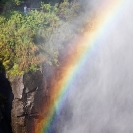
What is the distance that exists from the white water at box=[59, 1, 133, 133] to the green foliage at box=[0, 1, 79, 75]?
7.56ft

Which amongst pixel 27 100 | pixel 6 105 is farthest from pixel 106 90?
pixel 6 105

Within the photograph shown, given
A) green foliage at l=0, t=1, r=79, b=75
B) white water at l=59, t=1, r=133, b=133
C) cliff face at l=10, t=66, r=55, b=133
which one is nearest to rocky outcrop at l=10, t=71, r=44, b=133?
cliff face at l=10, t=66, r=55, b=133

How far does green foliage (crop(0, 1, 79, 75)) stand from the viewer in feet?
37.1

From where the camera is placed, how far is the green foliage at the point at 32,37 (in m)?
11.3

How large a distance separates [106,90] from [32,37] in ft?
18.3

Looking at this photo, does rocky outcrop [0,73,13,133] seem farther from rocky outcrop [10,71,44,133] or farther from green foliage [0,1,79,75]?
green foliage [0,1,79,75]

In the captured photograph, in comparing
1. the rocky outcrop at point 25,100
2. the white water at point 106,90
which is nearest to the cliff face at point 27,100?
the rocky outcrop at point 25,100

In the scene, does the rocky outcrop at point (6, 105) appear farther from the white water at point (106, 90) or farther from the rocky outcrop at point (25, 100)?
the white water at point (106, 90)

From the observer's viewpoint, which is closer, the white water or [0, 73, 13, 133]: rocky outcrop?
[0, 73, 13, 133]: rocky outcrop

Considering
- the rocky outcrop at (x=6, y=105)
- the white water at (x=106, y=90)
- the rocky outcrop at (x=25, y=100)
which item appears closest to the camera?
the rocky outcrop at (x=25, y=100)

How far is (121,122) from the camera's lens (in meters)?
13.8

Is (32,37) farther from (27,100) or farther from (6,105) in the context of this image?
(6,105)

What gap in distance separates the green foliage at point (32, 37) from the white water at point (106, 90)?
230cm

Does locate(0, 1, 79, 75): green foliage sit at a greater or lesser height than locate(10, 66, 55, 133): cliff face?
greater
